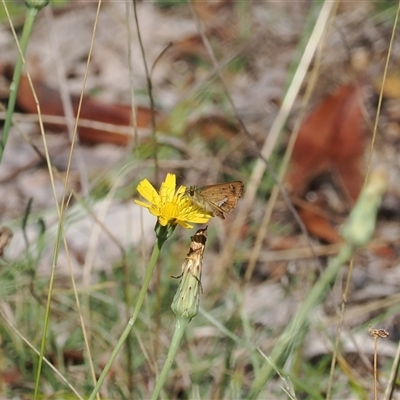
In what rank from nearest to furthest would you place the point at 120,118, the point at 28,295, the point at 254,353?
1. the point at 254,353
2. the point at 28,295
3. the point at 120,118

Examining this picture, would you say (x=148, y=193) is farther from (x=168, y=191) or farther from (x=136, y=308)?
(x=136, y=308)

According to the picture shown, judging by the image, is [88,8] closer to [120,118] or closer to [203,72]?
[203,72]

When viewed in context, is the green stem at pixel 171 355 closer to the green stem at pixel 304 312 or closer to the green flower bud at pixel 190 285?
the green flower bud at pixel 190 285

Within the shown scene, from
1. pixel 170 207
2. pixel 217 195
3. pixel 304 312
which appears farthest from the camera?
pixel 217 195

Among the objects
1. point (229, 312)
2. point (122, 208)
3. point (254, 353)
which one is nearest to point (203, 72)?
point (122, 208)

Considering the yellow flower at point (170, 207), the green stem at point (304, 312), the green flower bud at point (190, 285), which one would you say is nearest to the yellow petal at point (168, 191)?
the yellow flower at point (170, 207)

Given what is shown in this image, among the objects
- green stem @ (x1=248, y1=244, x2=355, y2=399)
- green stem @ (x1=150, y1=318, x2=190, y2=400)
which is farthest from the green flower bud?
green stem @ (x1=248, y1=244, x2=355, y2=399)

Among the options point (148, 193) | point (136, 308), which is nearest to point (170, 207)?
point (148, 193)

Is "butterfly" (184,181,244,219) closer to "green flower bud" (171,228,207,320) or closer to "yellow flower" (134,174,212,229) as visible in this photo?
Result: "yellow flower" (134,174,212,229)
